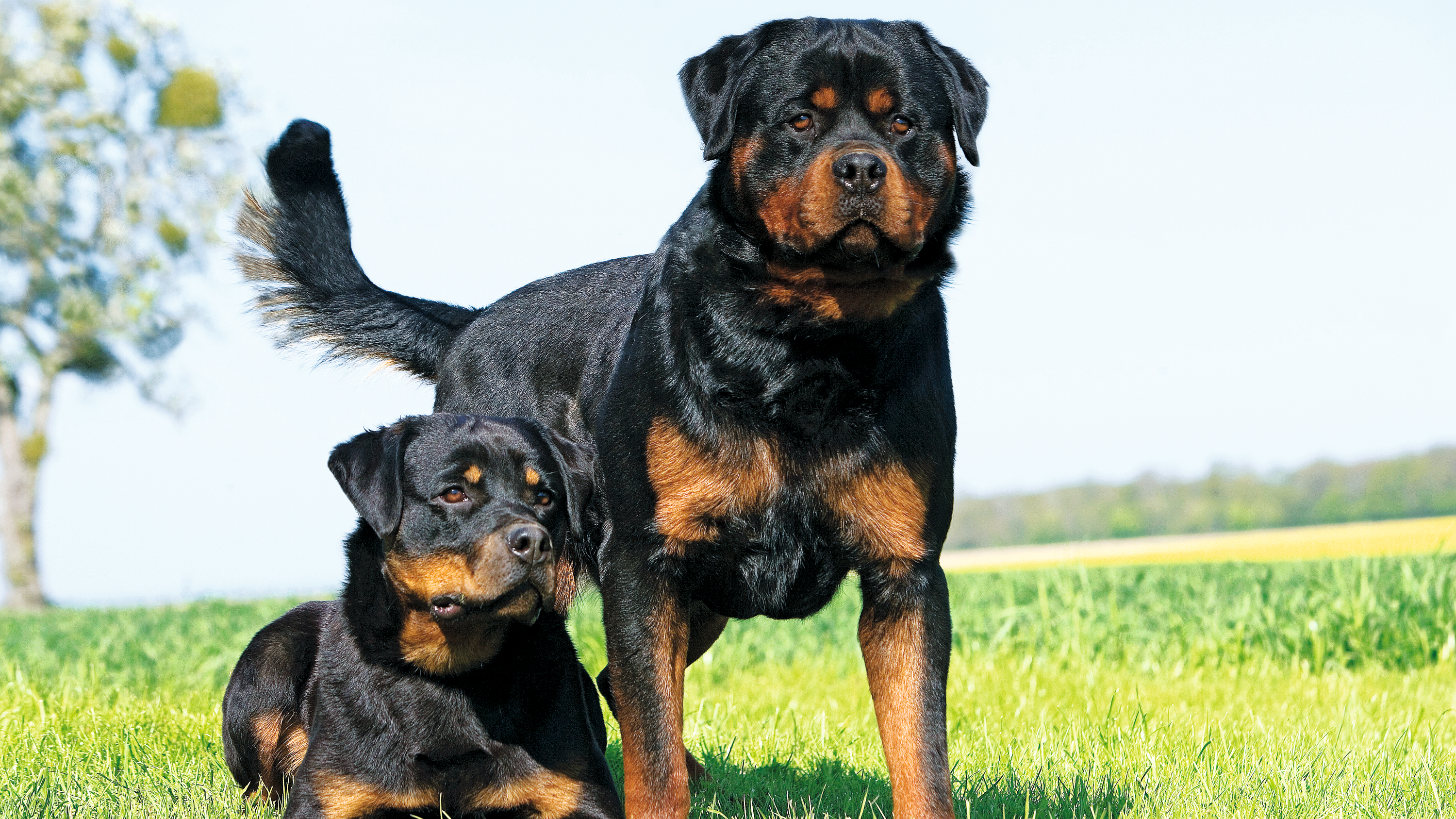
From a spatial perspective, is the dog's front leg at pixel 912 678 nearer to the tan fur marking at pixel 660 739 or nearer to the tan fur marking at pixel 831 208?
the tan fur marking at pixel 660 739

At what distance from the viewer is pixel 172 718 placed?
5.23m

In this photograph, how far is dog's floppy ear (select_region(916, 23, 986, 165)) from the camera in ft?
11.1

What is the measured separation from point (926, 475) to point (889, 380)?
0.27m

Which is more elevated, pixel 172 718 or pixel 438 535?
pixel 438 535

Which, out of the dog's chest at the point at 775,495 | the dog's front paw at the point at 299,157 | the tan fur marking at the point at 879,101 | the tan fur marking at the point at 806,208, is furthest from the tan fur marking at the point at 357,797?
the dog's front paw at the point at 299,157

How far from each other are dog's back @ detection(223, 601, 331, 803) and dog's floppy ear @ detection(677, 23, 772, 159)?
6.71ft

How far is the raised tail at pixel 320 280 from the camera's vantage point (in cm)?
493

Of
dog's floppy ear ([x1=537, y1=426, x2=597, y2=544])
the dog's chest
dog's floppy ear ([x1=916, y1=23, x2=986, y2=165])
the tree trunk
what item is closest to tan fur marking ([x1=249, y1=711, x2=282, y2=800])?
dog's floppy ear ([x1=537, y1=426, x2=597, y2=544])

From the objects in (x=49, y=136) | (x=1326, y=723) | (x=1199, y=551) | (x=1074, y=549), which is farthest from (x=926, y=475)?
(x=49, y=136)

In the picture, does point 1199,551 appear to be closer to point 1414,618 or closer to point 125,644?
point 1414,618

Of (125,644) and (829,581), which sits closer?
(829,581)

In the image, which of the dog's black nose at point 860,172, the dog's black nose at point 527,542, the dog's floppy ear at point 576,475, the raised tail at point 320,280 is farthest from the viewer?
the raised tail at point 320,280

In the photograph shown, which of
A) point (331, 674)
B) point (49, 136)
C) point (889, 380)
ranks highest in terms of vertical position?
point (49, 136)

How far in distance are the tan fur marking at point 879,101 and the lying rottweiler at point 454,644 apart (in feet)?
4.48
